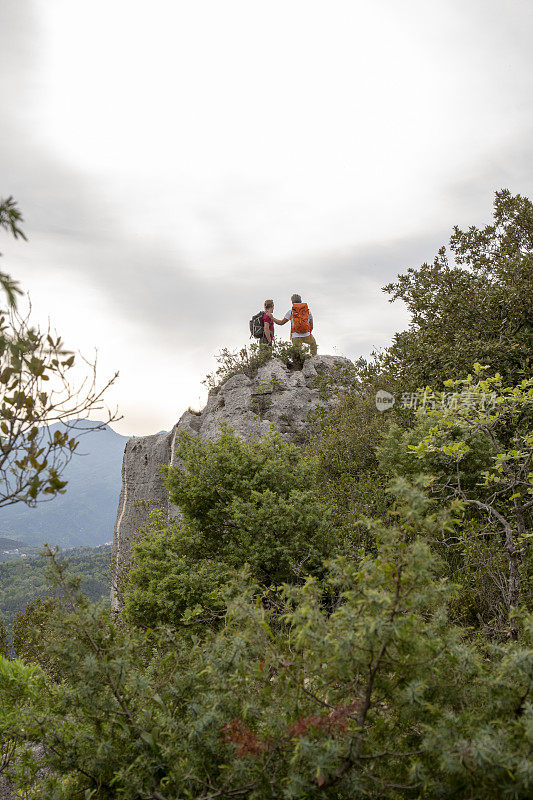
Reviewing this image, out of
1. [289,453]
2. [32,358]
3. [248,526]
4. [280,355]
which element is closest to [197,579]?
[248,526]

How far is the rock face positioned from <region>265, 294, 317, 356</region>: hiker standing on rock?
0.81 metres

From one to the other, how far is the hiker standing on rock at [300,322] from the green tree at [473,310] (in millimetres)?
5204

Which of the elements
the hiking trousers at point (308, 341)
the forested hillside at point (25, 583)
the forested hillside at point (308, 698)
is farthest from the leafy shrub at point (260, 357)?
the forested hillside at point (25, 583)

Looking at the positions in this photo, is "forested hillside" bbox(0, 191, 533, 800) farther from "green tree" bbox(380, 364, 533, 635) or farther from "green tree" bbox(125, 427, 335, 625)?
"green tree" bbox(125, 427, 335, 625)

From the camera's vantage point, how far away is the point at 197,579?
748cm

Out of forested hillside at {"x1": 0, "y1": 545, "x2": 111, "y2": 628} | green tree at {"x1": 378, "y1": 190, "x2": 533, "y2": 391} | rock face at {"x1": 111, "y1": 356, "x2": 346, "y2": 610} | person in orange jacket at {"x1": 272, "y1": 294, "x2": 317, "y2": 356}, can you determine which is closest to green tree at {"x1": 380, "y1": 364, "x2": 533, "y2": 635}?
green tree at {"x1": 378, "y1": 190, "x2": 533, "y2": 391}

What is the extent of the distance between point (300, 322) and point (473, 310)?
320 inches

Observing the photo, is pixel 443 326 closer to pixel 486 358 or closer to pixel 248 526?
pixel 486 358

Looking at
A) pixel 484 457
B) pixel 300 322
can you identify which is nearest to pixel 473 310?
pixel 484 457

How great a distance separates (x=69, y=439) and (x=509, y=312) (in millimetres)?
8326

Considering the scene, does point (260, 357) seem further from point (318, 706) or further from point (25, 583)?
point (25, 583)

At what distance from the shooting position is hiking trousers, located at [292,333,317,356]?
57.5 feet

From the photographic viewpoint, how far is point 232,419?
15.3m

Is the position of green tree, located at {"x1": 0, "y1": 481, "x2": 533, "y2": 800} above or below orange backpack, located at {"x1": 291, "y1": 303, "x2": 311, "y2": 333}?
below
